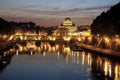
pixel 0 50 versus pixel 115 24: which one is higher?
pixel 115 24

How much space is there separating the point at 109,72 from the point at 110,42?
28.3 m

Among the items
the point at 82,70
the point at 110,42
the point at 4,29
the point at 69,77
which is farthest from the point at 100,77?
the point at 4,29

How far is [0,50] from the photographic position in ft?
216

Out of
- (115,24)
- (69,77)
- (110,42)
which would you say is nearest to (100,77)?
(69,77)

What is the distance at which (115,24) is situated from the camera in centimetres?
5984

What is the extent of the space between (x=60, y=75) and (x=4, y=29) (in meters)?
62.8

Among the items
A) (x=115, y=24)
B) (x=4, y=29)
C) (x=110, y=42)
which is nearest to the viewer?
(x=115, y=24)

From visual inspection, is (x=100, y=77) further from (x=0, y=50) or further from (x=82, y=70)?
(x=0, y=50)

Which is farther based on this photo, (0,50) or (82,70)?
(0,50)

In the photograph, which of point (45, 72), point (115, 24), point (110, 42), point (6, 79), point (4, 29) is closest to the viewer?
point (6, 79)

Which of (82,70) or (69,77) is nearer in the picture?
(69,77)

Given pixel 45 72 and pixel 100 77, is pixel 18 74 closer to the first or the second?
pixel 45 72

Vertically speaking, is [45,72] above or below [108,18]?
below

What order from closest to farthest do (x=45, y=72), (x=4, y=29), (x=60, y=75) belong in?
(x=60, y=75) → (x=45, y=72) → (x=4, y=29)
